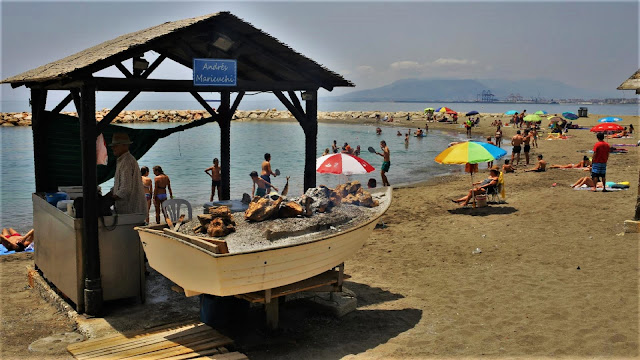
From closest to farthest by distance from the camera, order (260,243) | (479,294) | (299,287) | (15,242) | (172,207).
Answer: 1. (260,243)
2. (299,287)
3. (479,294)
4. (172,207)
5. (15,242)

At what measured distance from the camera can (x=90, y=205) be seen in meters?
7.31

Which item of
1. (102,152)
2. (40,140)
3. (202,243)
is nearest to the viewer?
(202,243)

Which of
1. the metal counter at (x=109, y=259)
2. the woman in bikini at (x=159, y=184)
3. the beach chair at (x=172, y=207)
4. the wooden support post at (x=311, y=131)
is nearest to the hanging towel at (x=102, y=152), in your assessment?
the beach chair at (x=172, y=207)

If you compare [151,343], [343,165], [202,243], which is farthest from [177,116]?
[202,243]

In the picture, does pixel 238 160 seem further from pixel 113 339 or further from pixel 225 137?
pixel 113 339

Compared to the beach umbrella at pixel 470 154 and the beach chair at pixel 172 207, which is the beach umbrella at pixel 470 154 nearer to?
the beach umbrella at pixel 470 154

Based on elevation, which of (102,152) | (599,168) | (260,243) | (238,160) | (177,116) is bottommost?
(238,160)

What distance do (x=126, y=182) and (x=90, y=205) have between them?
62 centimetres

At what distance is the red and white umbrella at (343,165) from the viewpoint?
11070 millimetres

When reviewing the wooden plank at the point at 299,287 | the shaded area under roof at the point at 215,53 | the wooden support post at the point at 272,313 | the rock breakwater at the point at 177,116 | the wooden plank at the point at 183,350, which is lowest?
the wooden plank at the point at 183,350

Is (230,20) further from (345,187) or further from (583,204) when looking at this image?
(583,204)

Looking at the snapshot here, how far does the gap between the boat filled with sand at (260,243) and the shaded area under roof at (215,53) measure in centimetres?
A: 212

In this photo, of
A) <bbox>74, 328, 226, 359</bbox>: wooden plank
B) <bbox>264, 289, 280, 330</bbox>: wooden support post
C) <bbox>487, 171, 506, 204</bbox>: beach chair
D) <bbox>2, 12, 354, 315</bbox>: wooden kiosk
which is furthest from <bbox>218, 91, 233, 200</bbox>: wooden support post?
<bbox>487, 171, 506, 204</bbox>: beach chair

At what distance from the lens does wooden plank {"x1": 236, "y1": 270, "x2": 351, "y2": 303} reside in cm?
655
